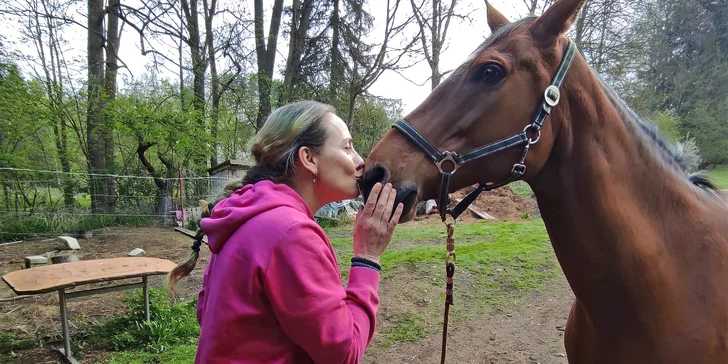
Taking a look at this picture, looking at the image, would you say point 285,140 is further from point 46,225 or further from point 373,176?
point 46,225

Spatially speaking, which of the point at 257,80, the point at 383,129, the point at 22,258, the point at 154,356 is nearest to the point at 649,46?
the point at 383,129

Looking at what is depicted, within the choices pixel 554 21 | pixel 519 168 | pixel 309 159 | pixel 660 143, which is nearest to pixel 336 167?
pixel 309 159

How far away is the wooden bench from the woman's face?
3552 mm

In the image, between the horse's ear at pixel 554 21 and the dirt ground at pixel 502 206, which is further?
the dirt ground at pixel 502 206

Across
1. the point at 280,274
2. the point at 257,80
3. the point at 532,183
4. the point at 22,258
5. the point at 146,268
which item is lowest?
the point at 22,258

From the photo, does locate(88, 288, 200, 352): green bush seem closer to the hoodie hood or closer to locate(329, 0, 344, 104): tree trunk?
the hoodie hood

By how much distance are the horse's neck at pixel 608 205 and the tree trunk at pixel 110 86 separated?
1258cm

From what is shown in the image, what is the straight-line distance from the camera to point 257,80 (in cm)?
1351

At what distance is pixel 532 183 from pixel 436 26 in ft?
51.5

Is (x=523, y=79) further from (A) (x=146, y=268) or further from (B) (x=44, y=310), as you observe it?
(B) (x=44, y=310)

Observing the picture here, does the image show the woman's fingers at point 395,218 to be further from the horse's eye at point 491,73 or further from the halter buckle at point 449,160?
the horse's eye at point 491,73

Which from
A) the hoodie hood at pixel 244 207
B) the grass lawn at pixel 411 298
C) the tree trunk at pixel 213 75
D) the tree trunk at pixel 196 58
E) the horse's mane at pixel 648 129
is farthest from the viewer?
the tree trunk at pixel 213 75

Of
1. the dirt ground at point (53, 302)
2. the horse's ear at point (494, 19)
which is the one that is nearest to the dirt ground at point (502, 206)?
the dirt ground at point (53, 302)

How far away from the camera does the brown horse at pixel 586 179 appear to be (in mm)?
1315
